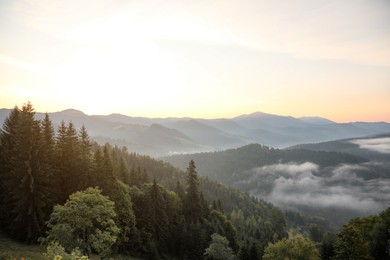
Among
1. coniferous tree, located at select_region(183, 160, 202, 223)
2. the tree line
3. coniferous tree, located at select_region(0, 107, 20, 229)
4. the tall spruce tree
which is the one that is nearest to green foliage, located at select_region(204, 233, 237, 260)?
the tree line

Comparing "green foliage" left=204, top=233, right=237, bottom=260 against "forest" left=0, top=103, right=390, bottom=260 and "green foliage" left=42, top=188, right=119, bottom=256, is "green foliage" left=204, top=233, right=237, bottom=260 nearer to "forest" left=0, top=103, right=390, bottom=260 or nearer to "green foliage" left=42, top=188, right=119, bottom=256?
"forest" left=0, top=103, right=390, bottom=260

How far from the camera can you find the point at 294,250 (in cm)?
5847

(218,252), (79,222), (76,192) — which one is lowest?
(218,252)

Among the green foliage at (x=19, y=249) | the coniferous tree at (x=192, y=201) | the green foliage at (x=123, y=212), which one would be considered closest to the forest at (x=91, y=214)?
the green foliage at (x=123, y=212)

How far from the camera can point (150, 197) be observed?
8219 centimetres

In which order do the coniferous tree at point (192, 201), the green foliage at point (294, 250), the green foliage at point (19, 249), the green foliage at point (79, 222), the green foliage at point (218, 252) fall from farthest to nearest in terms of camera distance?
the coniferous tree at point (192, 201) < the green foliage at point (218, 252) < the green foliage at point (294, 250) < the green foliage at point (19, 249) < the green foliage at point (79, 222)

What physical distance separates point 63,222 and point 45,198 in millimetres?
18781

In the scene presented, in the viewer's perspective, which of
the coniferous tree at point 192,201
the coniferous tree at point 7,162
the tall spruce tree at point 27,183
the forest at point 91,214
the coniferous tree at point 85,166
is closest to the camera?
the forest at point 91,214

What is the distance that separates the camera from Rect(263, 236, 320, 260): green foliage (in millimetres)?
57812

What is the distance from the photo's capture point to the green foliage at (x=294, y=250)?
190 ft

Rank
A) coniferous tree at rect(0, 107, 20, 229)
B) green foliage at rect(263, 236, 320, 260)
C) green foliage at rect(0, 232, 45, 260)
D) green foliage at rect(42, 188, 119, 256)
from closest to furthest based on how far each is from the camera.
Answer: green foliage at rect(42, 188, 119, 256) < green foliage at rect(0, 232, 45, 260) < coniferous tree at rect(0, 107, 20, 229) < green foliage at rect(263, 236, 320, 260)

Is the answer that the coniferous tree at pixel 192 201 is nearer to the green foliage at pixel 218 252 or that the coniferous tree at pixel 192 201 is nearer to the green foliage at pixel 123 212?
the green foliage at pixel 218 252

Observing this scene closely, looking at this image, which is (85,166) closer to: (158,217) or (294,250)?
(158,217)

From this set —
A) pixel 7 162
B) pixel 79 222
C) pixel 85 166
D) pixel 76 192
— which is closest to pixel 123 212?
pixel 85 166
